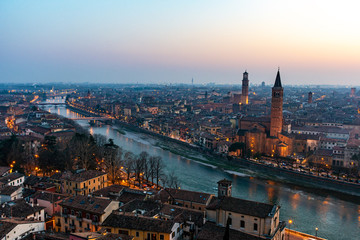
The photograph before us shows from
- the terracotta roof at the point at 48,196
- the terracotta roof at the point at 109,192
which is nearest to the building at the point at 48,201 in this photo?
the terracotta roof at the point at 48,196

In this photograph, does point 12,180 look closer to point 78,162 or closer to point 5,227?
point 78,162

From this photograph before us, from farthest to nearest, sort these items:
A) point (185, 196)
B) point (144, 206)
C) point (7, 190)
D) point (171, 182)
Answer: point (171, 182)
point (185, 196)
point (7, 190)
point (144, 206)

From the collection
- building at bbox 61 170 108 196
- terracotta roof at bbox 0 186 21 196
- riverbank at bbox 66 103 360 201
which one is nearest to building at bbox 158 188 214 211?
building at bbox 61 170 108 196

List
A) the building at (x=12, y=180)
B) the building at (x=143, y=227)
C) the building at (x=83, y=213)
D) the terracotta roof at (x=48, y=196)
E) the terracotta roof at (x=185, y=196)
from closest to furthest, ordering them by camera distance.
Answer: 1. the building at (x=143, y=227)
2. the building at (x=83, y=213)
3. the terracotta roof at (x=48, y=196)
4. the terracotta roof at (x=185, y=196)
5. the building at (x=12, y=180)

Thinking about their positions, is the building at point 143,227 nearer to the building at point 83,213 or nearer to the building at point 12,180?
the building at point 83,213

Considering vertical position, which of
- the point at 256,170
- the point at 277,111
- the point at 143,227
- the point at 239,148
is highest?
the point at 277,111

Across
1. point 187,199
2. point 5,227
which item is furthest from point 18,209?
point 187,199

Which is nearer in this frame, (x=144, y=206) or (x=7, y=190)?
(x=144, y=206)
